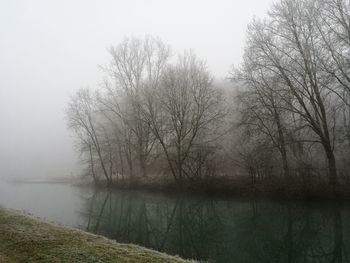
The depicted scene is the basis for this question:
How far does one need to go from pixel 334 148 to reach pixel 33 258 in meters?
25.0

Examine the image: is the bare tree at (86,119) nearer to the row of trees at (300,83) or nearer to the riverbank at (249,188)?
the riverbank at (249,188)

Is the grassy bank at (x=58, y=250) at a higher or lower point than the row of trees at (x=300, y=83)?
lower

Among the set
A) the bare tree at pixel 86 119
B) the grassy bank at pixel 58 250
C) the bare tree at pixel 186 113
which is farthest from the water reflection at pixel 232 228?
the bare tree at pixel 86 119

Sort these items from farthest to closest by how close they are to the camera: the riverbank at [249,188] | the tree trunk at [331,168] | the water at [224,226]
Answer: the tree trunk at [331,168]
the riverbank at [249,188]
the water at [224,226]

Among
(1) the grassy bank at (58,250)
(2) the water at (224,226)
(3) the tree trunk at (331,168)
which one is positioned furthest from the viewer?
(3) the tree trunk at (331,168)

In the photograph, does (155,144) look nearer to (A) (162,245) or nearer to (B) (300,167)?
(B) (300,167)

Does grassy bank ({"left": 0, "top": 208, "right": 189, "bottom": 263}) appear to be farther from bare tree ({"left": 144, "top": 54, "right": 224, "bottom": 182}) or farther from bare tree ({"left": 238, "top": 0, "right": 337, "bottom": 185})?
bare tree ({"left": 144, "top": 54, "right": 224, "bottom": 182})

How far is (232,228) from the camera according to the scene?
1895 centimetres

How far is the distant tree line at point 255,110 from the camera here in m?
27.2

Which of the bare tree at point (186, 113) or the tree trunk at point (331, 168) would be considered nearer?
the tree trunk at point (331, 168)

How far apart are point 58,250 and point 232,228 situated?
37.0 feet

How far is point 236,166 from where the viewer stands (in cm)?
3475

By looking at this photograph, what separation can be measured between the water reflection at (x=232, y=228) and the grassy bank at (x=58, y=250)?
404 cm

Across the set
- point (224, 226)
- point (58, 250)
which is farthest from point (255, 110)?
point (58, 250)
